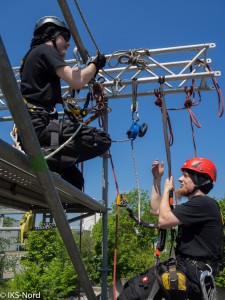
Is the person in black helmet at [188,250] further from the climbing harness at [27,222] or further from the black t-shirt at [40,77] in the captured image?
the climbing harness at [27,222]

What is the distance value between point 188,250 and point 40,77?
1.67 metres

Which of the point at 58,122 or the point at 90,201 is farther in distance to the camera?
the point at 90,201

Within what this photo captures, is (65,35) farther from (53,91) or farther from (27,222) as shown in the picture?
(27,222)

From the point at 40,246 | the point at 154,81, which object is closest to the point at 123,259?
the point at 40,246

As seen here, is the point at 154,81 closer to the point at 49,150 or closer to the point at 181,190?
the point at 181,190

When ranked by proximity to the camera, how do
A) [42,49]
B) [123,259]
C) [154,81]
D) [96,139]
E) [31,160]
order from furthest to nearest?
[123,259]
[154,81]
[96,139]
[42,49]
[31,160]

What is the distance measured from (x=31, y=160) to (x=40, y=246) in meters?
18.4

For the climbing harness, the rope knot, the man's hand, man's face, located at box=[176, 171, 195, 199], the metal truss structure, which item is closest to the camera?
the metal truss structure

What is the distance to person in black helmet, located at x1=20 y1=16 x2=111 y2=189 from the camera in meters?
2.48

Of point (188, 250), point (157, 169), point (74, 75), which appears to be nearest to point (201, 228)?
point (188, 250)

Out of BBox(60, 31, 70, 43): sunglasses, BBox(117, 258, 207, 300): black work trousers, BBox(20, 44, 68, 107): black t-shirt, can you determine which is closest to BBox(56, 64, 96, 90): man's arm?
BBox(20, 44, 68, 107): black t-shirt

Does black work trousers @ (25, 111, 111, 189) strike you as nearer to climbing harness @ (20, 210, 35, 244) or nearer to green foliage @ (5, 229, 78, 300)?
climbing harness @ (20, 210, 35, 244)

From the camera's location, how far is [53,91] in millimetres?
2674

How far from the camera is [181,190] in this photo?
2.87m
